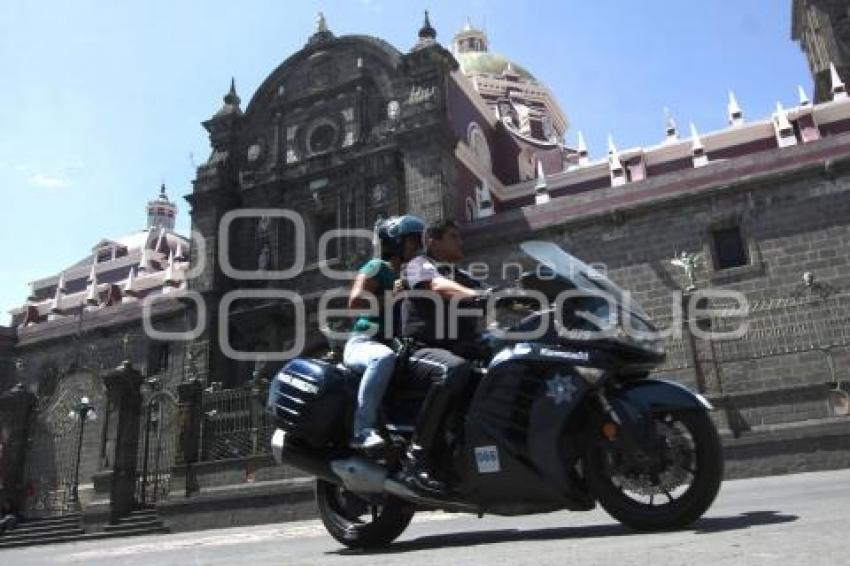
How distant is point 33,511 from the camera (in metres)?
16.9

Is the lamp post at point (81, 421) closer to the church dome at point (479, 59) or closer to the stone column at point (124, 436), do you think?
the stone column at point (124, 436)

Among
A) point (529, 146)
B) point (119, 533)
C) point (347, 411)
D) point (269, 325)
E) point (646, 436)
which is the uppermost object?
point (529, 146)

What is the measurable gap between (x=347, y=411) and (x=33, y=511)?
54.5ft

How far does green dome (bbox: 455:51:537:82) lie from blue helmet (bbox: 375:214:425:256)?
39.1 meters

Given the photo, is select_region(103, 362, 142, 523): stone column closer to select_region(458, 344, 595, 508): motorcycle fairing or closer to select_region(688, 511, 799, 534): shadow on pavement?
select_region(458, 344, 595, 508): motorcycle fairing

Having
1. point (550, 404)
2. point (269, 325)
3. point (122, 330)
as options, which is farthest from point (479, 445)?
point (122, 330)

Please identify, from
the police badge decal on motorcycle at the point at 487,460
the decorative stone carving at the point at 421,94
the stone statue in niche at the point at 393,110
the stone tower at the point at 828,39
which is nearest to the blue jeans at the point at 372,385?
the police badge decal on motorcycle at the point at 487,460

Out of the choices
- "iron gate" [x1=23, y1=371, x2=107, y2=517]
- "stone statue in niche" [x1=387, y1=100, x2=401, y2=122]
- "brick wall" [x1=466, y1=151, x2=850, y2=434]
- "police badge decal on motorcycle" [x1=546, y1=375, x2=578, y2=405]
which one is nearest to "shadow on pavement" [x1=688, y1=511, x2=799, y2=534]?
"police badge decal on motorcycle" [x1=546, y1=375, x2=578, y2=405]

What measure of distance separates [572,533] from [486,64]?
42.7 m

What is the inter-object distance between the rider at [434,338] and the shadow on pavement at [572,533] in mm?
463

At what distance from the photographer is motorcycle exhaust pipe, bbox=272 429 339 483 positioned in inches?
145

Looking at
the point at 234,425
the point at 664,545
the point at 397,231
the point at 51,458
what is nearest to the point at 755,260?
the point at 234,425

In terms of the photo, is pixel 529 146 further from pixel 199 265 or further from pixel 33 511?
pixel 33 511

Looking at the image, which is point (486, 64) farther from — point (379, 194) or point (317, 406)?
point (317, 406)
